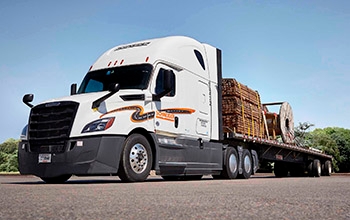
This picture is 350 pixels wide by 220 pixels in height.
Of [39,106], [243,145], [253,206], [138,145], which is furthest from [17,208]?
[243,145]

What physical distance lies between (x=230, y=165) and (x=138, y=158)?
13.9 feet

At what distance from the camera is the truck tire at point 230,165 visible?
12.4m

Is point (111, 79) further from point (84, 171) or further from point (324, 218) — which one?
point (324, 218)

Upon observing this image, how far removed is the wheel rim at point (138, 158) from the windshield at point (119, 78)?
1.37m

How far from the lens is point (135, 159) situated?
9.05 m

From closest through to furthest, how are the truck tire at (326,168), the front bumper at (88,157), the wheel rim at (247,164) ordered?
the front bumper at (88,157)
the wheel rim at (247,164)
the truck tire at (326,168)

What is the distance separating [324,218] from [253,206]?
0.86 meters

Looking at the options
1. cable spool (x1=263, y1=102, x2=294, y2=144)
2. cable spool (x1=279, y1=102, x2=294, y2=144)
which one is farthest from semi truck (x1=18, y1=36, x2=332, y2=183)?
cable spool (x1=279, y1=102, x2=294, y2=144)

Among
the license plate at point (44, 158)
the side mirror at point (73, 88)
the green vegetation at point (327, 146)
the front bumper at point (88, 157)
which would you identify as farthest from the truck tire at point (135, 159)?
the green vegetation at point (327, 146)

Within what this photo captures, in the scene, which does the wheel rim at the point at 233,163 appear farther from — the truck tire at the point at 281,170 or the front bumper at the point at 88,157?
the truck tire at the point at 281,170

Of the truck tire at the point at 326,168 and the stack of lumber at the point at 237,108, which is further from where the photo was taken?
the truck tire at the point at 326,168

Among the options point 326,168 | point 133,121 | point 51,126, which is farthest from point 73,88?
point 326,168

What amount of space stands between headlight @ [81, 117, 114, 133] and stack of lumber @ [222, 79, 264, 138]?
512 cm

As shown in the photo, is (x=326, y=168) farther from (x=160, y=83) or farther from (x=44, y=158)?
(x=44, y=158)
